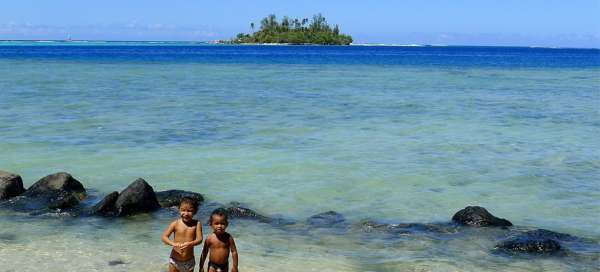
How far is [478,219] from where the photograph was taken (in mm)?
10758

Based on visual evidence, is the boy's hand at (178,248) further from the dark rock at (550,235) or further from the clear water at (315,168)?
the dark rock at (550,235)

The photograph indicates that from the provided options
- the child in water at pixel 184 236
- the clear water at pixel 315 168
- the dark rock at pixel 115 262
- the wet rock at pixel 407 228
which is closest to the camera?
the child in water at pixel 184 236

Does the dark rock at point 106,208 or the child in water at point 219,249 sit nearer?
the child in water at point 219,249

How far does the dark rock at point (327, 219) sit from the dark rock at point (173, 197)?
2.15 metres

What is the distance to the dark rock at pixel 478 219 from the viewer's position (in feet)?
35.2

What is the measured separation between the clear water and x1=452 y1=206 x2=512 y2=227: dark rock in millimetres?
306

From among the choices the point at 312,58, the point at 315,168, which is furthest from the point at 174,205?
the point at 312,58

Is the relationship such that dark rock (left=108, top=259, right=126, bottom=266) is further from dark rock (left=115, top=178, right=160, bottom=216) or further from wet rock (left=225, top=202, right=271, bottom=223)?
wet rock (left=225, top=202, right=271, bottom=223)

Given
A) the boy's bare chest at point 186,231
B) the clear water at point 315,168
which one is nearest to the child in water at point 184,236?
the boy's bare chest at point 186,231

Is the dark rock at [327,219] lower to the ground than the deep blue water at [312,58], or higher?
higher

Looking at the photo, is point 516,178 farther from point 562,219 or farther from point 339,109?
point 339,109

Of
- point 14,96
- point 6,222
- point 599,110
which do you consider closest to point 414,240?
point 6,222

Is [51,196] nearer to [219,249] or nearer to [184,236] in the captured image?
[184,236]

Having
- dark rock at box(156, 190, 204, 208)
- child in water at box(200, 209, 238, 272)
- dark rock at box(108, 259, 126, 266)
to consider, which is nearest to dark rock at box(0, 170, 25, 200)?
dark rock at box(156, 190, 204, 208)
